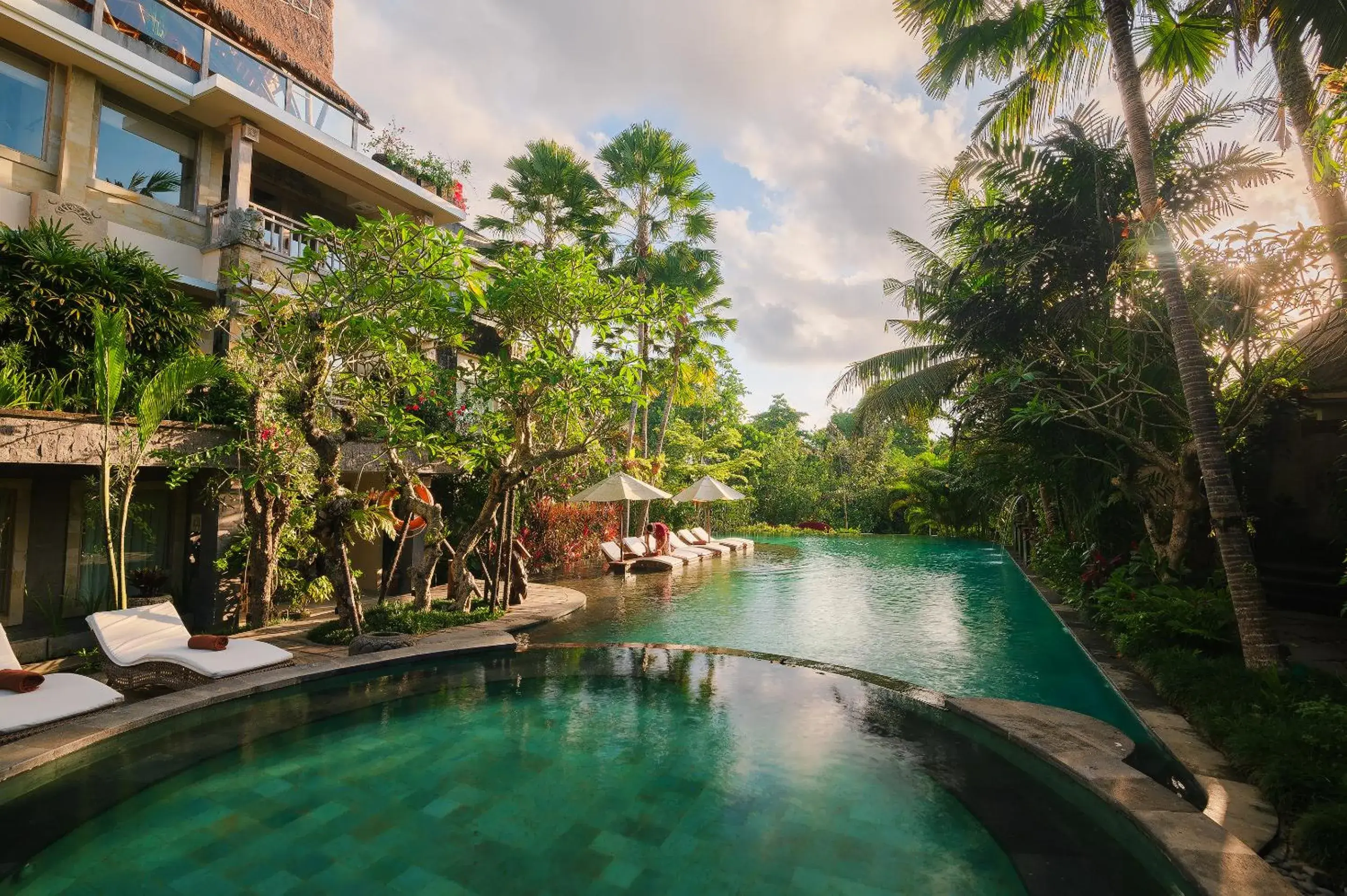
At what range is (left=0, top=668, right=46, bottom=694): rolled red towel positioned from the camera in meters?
5.02

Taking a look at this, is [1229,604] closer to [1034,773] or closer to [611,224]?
[1034,773]

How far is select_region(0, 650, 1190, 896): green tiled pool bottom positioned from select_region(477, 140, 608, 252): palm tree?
14.2m

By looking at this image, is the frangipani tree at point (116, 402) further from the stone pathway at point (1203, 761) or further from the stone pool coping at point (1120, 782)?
the stone pathway at point (1203, 761)

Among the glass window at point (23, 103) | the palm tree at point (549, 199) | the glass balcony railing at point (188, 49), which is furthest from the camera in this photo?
the palm tree at point (549, 199)

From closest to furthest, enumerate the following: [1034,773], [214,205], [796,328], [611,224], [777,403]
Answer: [1034,773] → [214,205] → [611,224] → [796,328] → [777,403]

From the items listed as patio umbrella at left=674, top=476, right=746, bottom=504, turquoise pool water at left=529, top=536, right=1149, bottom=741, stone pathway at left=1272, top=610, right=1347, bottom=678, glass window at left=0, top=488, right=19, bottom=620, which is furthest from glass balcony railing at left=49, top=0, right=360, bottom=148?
stone pathway at left=1272, top=610, right=1347, bottom=678

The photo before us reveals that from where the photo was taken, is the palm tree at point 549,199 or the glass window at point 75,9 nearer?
the glass window at point 75,9

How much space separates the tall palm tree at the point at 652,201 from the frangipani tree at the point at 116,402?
11845 mm

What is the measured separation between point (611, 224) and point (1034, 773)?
55.3ft

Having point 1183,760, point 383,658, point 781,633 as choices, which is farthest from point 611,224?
point 1183,760

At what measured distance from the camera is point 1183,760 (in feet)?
15.1

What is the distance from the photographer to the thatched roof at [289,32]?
475 inches

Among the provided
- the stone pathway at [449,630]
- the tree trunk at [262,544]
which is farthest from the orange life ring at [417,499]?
the stone pathway at [449,630]

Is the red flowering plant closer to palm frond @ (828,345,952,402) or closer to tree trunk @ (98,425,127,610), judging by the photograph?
tree trunk @ (98,425,127,610)
